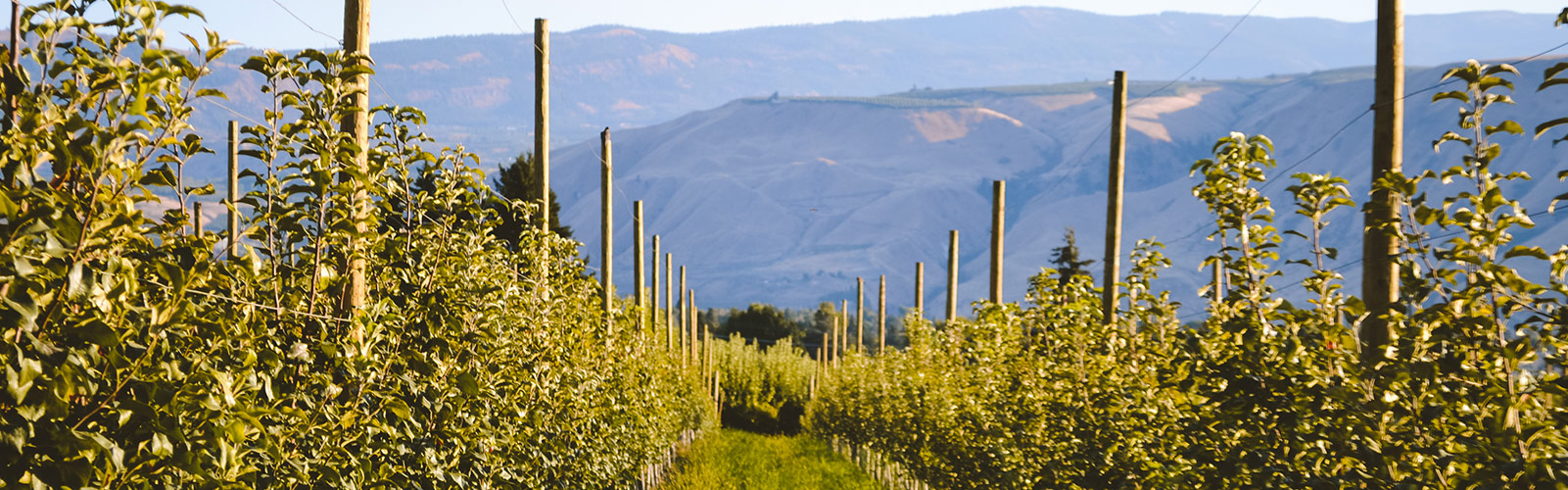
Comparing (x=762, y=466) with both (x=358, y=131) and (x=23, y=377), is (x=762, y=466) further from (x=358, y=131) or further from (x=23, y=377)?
(x=23, y=377)

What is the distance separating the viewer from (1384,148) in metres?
5.04

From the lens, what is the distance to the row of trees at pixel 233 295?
2121 mm

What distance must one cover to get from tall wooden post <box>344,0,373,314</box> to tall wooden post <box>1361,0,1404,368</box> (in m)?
3.51

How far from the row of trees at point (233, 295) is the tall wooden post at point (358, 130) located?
4 cm

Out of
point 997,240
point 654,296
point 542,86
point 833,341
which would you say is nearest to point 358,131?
point 542,86

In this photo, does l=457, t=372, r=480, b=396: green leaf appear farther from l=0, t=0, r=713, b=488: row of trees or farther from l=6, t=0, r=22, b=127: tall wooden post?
l=6, t=0, r=22, b=127: tall wooden post

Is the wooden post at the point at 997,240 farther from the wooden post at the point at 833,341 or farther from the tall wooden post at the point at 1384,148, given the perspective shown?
the wooden post at the point at 833,341

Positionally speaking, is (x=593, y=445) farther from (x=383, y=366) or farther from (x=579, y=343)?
(x=383, y=366)

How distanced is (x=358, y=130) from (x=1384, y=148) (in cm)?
466

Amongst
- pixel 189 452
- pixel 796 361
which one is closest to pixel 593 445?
pixel 189 452

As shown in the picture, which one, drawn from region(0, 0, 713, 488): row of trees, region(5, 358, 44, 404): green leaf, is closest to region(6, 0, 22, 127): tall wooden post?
region(0, 0, 713, 488): row of trees

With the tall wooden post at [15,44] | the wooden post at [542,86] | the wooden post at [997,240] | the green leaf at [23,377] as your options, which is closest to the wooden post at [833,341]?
the wooden post at [997,240]

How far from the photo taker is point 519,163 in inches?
1111

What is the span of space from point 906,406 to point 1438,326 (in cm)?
1159
